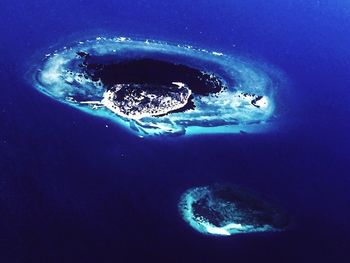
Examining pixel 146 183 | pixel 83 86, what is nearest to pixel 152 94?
pixel 83 86

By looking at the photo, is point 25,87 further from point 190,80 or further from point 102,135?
point 190,80

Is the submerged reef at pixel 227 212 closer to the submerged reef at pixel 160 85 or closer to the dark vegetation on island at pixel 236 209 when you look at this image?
the dark vegetation on island at pixel 236 209

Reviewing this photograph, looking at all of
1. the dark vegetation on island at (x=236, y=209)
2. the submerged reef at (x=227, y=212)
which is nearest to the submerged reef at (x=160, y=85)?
the submerged reef at (x=227, y=212)

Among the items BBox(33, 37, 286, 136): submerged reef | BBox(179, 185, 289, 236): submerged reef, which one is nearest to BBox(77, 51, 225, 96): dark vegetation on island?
BBox(33, 37, 286, 136): submerged reef

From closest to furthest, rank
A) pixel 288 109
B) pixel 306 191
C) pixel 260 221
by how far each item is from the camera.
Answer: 1. pixel 260 221
2. pixel 306 191
3. pixel 288 109

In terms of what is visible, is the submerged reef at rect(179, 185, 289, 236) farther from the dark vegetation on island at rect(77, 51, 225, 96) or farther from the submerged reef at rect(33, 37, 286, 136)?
the dark vegetation on island at rect(77, 51, 225, 96)

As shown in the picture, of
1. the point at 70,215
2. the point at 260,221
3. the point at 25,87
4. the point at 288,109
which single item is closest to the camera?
the point at 70,215
